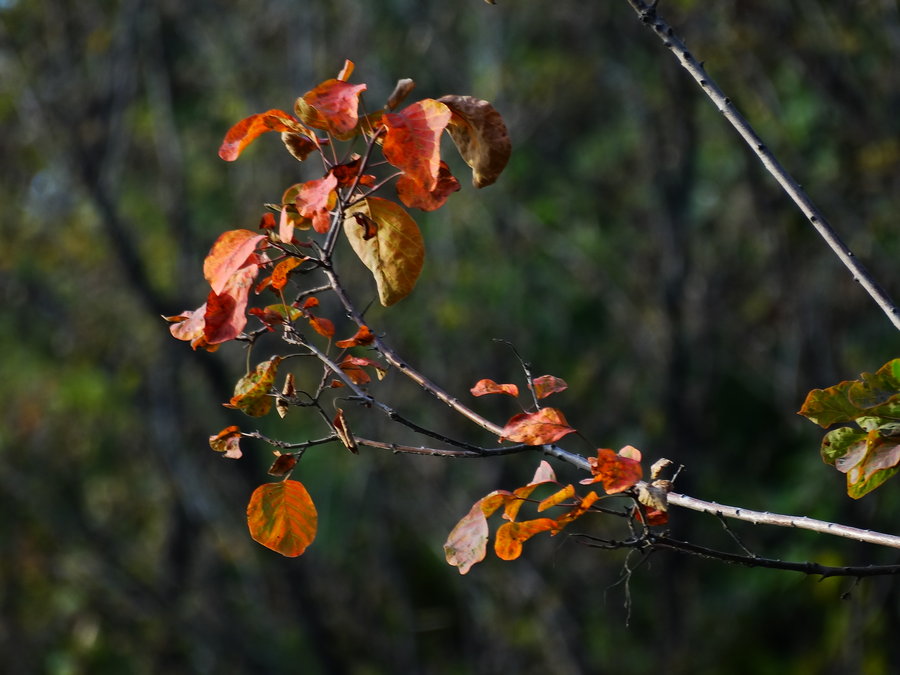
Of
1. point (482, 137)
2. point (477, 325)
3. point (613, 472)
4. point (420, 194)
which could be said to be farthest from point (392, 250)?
point (477, 325)

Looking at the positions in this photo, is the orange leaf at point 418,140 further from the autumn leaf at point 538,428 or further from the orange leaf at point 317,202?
the autumn leaf at point 538,428

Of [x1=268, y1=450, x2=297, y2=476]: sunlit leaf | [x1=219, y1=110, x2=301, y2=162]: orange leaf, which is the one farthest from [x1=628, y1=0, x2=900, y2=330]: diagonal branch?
[x1=268, y1=450, x2=297, y2=476]: sunlit leaf

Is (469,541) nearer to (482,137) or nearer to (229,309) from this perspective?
(229,309)

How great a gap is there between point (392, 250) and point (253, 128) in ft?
0.80

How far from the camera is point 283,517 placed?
4.44 ft

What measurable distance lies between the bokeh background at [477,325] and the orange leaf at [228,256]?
350 cm

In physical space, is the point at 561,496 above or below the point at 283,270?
below

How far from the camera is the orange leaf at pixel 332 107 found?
1.26 metres

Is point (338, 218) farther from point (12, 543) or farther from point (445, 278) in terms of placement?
point (12, 543)

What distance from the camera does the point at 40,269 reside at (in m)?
5.82

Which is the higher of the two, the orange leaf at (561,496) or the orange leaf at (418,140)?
the orange leaf at (418,140)

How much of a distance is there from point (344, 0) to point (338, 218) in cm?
494

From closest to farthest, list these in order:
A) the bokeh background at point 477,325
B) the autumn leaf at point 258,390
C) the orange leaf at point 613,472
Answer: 1. the orange leaf at point 613,472
2. the autumn leaf at point 258,390
3. the bokeh background at point 477,325

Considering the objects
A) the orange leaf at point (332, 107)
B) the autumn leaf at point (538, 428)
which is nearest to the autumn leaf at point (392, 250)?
the orange leaf at point (332, 107)
